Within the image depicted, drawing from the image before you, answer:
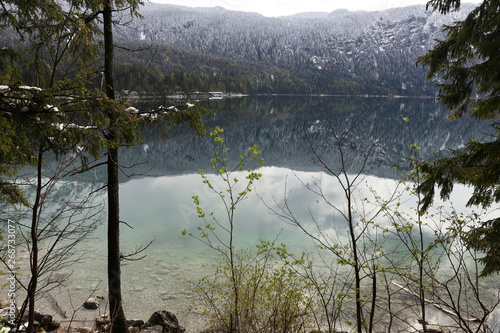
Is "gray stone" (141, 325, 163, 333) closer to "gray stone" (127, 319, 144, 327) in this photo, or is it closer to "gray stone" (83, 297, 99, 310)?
"gray stone" (127, 319, 144, 327)

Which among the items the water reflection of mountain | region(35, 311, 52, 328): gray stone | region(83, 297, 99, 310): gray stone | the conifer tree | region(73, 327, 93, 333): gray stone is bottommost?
region(83, 297, 99, 310): gray stone

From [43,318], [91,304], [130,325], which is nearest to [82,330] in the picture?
[43,318]

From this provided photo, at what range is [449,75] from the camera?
641cm

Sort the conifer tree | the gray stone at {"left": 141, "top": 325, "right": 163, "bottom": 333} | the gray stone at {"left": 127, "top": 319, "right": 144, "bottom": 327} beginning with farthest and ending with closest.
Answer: the gray stone at {"left": 127, "top": 319, "right": 144, "bottom": 327}, the gray stone at {"left": 141, "top": 325, "right": 163, "bottom": 333}, the conifer tree

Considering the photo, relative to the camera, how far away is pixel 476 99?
5.98 meters

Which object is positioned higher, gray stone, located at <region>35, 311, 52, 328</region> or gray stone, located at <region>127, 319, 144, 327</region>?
gray stone, located at <region>35, 311, 52, 328</region>

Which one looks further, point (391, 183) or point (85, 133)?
point (391, 183)

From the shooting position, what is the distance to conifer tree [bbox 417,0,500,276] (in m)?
4.89

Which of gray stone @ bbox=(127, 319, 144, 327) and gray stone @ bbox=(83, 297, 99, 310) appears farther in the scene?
A: gray stone @ bbox=(83, 297, 99, 310)

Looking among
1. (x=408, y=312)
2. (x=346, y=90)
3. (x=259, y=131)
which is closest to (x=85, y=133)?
(x=408, y=312)

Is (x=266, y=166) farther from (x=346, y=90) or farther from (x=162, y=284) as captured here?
(x=346, y=90)

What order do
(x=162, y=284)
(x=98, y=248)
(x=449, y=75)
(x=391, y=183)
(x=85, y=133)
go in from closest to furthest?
(x=85, y=133) → (x=449, y=75) → (x=162, y=284) → (x=98, y=248) → (x=391, y=183)

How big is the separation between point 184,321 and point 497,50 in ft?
27.8

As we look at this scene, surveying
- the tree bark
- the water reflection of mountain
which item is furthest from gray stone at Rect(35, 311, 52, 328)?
the water reflection of mountain
